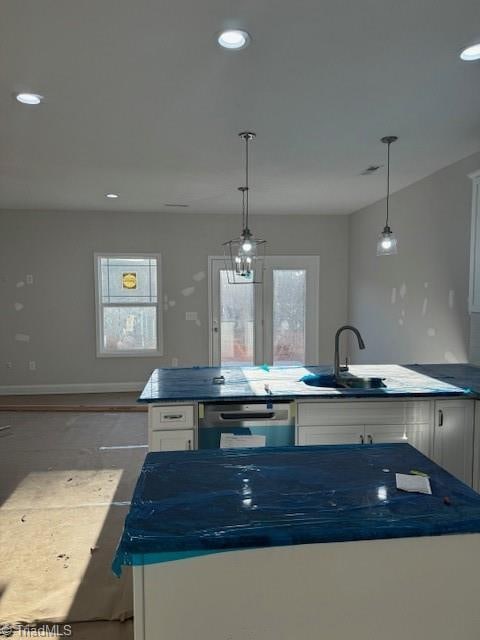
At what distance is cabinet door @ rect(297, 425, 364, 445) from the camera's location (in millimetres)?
→ 2602

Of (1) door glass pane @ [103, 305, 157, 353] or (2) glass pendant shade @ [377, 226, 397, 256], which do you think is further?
(1) door glass pane @ [103, 305, 157, 353]

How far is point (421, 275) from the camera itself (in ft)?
14.8

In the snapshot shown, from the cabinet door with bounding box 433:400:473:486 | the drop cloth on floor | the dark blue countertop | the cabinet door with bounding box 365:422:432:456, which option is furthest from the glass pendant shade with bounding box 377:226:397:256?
the drop cloth on floor

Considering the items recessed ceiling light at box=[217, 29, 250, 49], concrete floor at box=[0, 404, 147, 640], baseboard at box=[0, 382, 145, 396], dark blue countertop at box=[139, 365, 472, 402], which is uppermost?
recessed ceiling light at box=[217, 29, 250, 49]

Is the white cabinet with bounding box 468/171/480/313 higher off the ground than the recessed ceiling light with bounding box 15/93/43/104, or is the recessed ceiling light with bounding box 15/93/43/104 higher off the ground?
the recessed ceiling light with bounding box 15/93/43/104

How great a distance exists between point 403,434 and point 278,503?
1.66m

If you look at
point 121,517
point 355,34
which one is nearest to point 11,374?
point 121,517

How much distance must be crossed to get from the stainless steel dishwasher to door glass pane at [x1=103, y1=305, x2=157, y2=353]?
3.97 metres

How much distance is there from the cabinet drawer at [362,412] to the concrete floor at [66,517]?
129 cm

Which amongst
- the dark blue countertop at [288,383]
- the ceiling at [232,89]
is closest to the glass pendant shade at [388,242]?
the ceiling at [232,89]

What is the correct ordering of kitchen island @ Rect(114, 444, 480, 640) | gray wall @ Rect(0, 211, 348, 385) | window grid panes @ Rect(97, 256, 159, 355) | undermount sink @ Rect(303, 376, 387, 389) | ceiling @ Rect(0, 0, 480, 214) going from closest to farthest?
kitchen island @ Rect(114, 444, 480, 640) → ceiling @ Rect(0, 0, 480, 214) → undermount sink @ Rect(303, 376, 387, 389) → gray wall @ Rect(0, 211, 348, 385) → window grid panes @ Rect(97, 256, 159, 355)

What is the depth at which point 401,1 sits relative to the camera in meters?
1.74

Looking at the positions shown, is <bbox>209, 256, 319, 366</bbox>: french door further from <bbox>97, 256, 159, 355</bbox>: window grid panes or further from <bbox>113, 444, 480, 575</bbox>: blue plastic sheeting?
<bbox>113, 444, 480, 575</bbox>: blue plastic sheeting

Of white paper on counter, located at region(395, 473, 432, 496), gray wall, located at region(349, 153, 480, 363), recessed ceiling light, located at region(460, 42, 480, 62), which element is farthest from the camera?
gray wall, located at region(349, 153, 480, 363)
